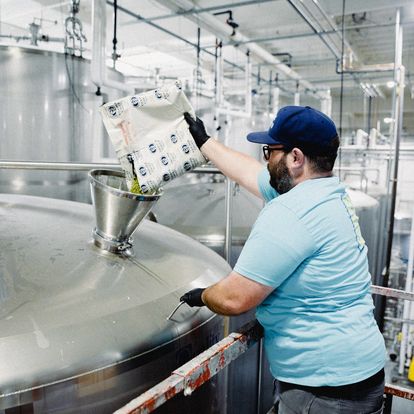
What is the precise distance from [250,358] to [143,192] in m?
1.52

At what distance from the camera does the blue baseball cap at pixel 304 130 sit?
997mm

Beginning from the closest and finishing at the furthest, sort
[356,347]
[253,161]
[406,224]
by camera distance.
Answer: [356,347] < [253,161] < [406,224]

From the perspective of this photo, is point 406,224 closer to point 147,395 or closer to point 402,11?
point 402,11

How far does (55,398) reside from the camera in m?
0.87

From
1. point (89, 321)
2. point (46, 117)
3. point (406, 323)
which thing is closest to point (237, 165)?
point (89, 321)

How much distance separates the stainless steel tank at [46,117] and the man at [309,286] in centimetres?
175

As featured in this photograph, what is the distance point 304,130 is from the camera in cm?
100

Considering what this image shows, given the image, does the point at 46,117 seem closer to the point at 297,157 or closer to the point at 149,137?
the point at 149,137

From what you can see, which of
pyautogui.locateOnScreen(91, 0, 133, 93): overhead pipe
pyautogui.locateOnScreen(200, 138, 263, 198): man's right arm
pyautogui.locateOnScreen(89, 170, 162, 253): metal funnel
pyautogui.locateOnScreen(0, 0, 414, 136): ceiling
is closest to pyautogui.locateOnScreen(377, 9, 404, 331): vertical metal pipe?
pyautogui.locateOnScreen(0, 0, 414, 136): ceiling

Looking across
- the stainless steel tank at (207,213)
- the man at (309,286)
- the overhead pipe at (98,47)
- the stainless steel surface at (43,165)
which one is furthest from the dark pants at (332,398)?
the overhead pipe at (98,47)

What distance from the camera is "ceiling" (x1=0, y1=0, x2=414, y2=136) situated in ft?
13.1

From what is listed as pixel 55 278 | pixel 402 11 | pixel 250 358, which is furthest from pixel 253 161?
pixel 402 11

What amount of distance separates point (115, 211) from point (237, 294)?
0.49 metres

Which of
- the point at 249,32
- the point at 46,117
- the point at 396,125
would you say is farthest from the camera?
the point at 249,32
